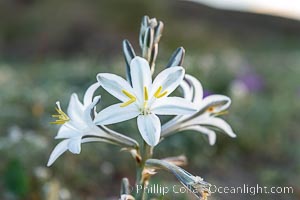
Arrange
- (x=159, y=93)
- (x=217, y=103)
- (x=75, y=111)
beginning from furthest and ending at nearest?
(x=217, y=103), (x=75, y=111), (x=159, y=93)

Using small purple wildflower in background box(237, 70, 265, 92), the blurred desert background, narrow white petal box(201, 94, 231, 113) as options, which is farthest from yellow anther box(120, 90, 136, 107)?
small purple wildflower in background box(237, 70, 265, 92)

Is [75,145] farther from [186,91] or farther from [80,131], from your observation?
[186,91]

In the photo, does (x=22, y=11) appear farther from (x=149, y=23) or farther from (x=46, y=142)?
(x=149, y=23)

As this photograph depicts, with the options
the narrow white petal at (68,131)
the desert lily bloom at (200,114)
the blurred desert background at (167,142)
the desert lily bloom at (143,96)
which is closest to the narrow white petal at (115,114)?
the desert lily bloom at (143,96)

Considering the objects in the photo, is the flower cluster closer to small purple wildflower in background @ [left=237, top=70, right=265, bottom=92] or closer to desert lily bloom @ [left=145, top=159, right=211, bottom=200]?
desert lily bloom @ [left=145, top=159, right=211, bottom=200]

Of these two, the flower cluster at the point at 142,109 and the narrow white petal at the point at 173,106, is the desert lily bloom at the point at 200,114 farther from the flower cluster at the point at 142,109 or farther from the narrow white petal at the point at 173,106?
the narrow white petal at the point at 173,106

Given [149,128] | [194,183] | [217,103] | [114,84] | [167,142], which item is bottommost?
[194,183]

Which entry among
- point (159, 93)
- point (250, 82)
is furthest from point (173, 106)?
point (250, 82)
